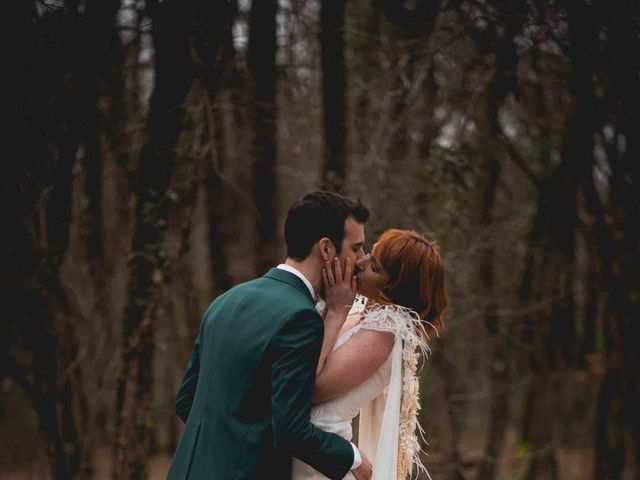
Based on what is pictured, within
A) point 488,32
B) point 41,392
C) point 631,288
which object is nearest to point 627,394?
point 631,288

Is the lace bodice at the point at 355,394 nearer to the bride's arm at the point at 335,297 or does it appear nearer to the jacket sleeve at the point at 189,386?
the bride's arm at the point at 335,297

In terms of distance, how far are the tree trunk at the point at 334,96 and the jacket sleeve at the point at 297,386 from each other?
145 inches

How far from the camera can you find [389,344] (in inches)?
129

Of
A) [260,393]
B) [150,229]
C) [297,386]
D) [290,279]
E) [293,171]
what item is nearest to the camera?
[297,386]

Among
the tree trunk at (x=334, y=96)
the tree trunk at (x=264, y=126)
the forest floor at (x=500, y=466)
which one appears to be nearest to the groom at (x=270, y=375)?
the tree trunk at (x=334, y=96)

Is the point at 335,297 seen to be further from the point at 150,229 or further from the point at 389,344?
the point at 150,229

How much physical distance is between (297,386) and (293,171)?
6.44m

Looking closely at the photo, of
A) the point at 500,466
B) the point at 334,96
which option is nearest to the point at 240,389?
the point at 334,96

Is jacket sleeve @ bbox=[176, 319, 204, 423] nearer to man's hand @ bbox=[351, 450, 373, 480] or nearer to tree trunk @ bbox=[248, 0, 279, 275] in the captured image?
man's hand @ bbox=[351, 450, 373, 480]

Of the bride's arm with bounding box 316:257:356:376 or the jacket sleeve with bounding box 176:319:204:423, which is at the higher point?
the bride's arm with bounding box 316:257:356:376

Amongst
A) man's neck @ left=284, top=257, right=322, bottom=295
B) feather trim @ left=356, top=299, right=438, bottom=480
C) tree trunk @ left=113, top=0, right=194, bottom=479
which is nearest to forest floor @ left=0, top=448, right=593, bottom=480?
tree trunk @ left=113, top=0, right=194, bottom=479

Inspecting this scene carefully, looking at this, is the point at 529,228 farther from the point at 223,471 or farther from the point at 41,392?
the point at 223,471

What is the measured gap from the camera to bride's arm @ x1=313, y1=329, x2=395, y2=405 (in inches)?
123

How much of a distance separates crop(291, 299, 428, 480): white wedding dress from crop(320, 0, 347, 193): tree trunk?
10.4 feet
